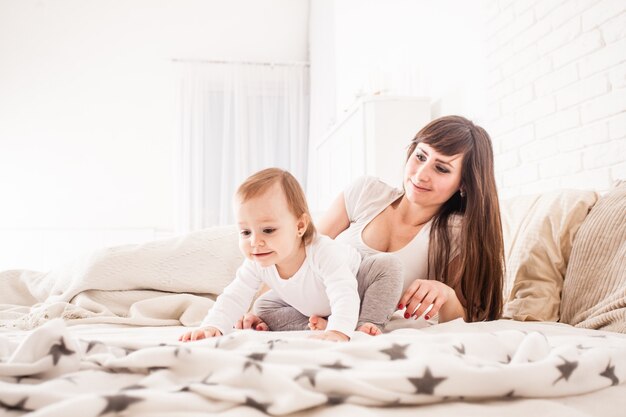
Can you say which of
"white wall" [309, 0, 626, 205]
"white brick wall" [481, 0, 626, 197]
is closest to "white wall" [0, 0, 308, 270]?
"white wall" [309, 0, 626, 205]

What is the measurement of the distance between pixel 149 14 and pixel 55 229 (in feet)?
7.00

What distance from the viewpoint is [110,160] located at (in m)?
4.94

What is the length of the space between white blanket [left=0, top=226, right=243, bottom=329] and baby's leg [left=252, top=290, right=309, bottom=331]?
0.21m

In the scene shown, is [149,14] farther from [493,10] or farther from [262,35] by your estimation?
[493,10]

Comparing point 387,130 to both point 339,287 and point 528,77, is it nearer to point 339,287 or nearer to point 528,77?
point 528,77

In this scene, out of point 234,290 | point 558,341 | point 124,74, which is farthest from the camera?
point 124,74

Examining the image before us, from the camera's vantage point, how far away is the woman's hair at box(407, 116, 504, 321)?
148cm

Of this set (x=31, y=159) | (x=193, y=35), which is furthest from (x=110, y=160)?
(x=193, y=35)

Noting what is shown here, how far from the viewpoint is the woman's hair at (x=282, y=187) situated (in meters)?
1.26

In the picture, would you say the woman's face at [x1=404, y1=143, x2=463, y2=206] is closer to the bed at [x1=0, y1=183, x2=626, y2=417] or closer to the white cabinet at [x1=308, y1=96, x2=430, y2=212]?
the bed at [x1=0, y1=183, x2=626, y2=417]

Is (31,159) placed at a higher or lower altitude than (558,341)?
higher

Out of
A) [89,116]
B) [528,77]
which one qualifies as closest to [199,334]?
[528,77]

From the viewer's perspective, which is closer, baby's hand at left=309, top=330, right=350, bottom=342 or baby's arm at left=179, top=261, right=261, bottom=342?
baby's hand at left=309, top=330, right=350, bottom=342

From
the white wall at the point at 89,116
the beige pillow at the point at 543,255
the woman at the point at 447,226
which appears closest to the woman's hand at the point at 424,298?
the woman at the point at 447,226
